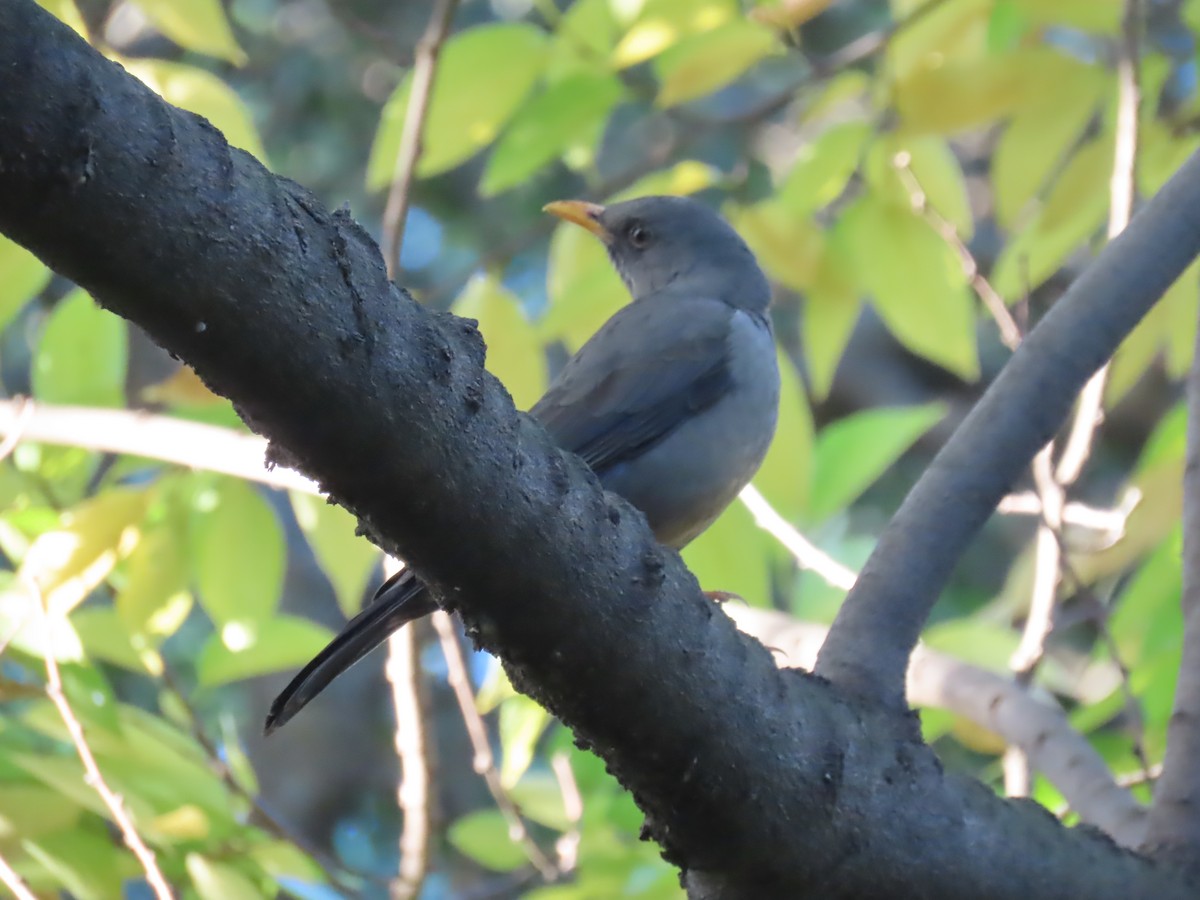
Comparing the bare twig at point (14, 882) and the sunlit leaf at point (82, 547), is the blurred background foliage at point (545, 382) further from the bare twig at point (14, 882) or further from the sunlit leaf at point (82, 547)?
the bare twig at point (14, 882)

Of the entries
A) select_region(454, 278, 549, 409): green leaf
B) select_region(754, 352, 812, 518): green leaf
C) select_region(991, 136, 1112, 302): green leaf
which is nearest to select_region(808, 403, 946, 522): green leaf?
select_region(754, 352, 812, 518): green leaf

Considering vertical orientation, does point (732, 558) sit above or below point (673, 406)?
below

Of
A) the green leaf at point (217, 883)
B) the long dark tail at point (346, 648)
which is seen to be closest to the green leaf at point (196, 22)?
the long dark tail at point (346, 648)

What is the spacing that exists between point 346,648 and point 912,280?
1636 millimetres

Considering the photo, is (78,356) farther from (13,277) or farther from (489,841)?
(489,841)

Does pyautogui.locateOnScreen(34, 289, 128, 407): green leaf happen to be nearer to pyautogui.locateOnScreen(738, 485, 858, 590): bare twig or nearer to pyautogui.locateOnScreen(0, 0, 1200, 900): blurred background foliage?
pyautogui.locateOnScreen(0, 0, 1200, 900): blurred background foliage

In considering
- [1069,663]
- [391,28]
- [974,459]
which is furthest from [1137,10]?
[391,28]

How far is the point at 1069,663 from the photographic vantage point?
28.0 feet

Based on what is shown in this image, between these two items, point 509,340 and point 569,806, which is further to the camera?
point 569,806

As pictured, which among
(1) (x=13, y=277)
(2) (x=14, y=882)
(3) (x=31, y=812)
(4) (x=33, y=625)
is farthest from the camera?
(1) (x=13, y=277)

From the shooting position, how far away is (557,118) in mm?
3252

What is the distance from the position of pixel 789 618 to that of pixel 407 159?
1410 mm

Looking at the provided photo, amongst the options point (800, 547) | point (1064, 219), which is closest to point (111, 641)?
point (800, 547)

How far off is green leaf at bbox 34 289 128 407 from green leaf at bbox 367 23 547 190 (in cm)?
86
